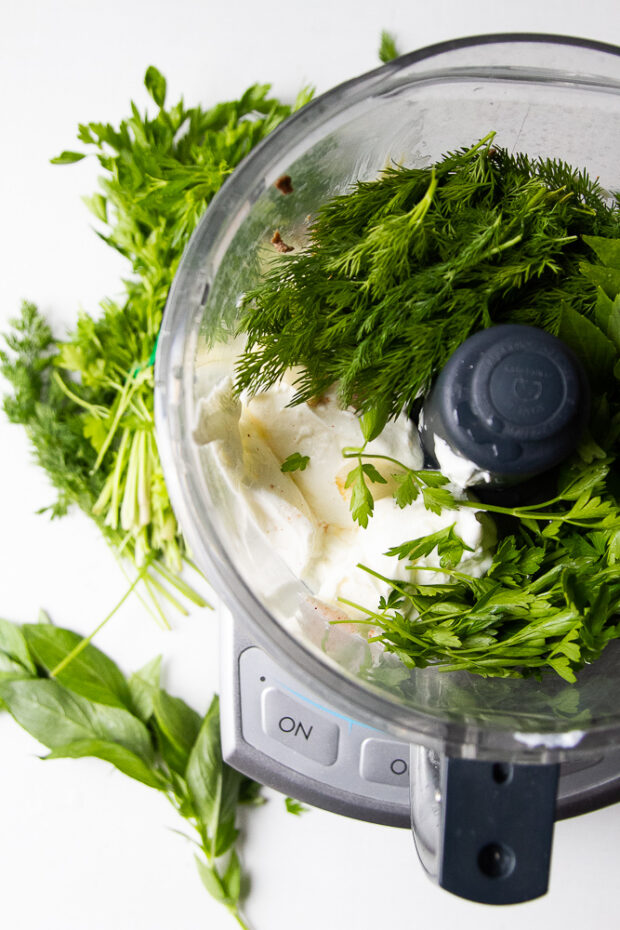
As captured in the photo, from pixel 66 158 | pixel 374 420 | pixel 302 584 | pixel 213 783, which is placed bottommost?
pixel 213 783

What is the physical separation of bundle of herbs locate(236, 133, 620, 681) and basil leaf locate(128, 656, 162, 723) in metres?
0.45

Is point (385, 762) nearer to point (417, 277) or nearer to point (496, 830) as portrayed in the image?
point (496, 830)

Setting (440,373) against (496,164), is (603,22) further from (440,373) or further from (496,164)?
(440,373)

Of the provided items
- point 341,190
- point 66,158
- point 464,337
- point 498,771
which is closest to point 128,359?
point 66,158

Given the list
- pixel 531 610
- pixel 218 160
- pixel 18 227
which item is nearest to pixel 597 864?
pixel 531 610

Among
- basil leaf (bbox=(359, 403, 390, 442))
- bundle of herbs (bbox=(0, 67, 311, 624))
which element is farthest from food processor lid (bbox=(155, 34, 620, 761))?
bundle of herbs (bbox=(0, 67, 311, 624))

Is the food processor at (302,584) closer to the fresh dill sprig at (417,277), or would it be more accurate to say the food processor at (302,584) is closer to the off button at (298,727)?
the fresh dill sprig at (417,277)

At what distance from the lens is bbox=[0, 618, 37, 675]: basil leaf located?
38.5 inches

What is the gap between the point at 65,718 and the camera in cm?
95

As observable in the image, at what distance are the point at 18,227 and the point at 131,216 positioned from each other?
0.63 feet

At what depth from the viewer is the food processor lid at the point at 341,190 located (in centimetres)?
55

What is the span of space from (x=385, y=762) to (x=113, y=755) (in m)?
0.34

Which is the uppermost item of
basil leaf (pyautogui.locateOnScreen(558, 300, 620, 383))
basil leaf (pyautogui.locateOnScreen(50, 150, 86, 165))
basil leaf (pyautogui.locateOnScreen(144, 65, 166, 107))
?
basil leaf (pyautogui.locateOnScreen(144, 65, 166, 107))

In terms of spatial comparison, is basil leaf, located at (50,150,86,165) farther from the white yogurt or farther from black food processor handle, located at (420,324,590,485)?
black food processor handle, located at (420,324,590,485)
